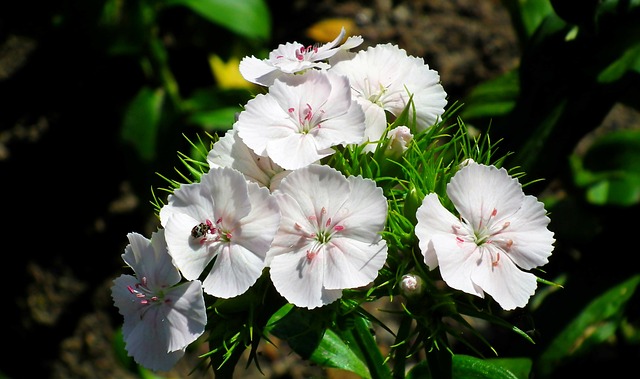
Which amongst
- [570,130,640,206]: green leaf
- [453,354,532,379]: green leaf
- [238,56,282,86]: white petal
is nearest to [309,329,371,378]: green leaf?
[453,354,532,379]: green leaf

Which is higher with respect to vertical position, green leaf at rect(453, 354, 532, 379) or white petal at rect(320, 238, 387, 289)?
white petal at rect(320, 238, 387, 289)

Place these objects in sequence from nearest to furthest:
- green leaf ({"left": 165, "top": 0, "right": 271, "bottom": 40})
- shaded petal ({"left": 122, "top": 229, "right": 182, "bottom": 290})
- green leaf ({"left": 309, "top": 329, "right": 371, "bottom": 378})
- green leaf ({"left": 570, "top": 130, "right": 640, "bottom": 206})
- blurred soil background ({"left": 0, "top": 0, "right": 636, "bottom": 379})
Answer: shaded petal ({"left": 122, "top": 229, "right": 182, "bottom": 290})
green leaf ({"left": 309, "top": 329, "right": 371, "bottom": 378})
green leaf ({"left": 570, "top": 130, "right": 640, "bottom": 206})
green leaf ({"left": 165, "top": 0, "right": 271, "bottom": 40})
blurred soil background ({"left": 0, "top": 0, "right": 636, "bottom": 379})

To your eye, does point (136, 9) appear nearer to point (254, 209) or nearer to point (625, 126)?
point (254, 209)

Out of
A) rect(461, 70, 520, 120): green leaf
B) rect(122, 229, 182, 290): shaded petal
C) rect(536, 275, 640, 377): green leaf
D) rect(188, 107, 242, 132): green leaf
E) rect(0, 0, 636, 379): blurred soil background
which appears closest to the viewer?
rect(122, 229, 182, 290): shaded petal

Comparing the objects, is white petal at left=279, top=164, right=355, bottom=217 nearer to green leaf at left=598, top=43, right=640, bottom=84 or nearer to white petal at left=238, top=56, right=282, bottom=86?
white petal at left=238, top=56, right=282, bottom=86

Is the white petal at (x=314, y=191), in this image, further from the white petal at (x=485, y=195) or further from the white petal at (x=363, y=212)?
the white petal at (x=485, y=195)

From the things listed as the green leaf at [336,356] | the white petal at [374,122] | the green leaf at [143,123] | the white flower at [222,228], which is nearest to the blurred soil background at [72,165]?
the green leaf at [143,123]

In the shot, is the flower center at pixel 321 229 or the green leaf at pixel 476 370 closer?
the flower center at pixel 321 229
